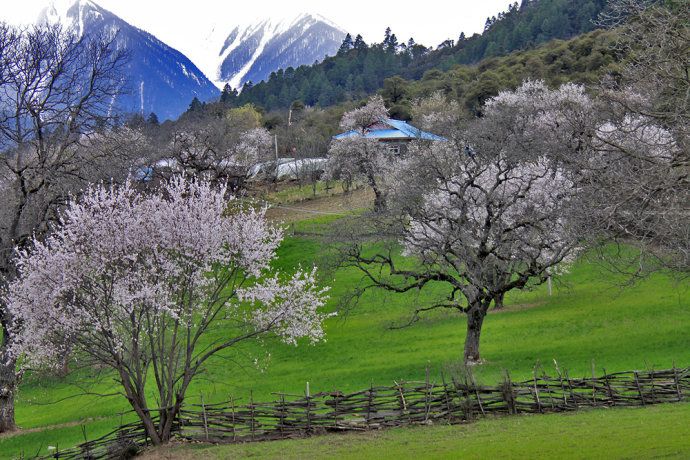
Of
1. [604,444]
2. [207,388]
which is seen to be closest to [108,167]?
[207,388]

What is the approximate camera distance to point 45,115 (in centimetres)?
2573

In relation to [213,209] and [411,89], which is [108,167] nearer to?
[213,209]

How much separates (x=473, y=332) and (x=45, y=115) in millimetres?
16937

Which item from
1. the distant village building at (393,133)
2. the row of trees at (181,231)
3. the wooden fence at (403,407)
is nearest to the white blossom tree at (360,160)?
the distant village building at (393,133)

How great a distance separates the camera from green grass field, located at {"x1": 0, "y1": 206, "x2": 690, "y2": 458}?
1897 cm

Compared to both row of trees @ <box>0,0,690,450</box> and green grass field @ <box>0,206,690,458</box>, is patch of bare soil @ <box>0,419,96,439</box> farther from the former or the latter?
row of trees @ <box>0,0,690,450</box>

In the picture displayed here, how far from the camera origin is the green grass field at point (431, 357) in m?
19.0

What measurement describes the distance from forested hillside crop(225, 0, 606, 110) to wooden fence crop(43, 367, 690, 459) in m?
124

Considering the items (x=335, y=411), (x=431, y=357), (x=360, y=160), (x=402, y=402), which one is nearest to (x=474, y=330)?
(x=431, y=357)

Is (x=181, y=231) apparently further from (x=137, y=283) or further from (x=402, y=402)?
(x=402, y=402)

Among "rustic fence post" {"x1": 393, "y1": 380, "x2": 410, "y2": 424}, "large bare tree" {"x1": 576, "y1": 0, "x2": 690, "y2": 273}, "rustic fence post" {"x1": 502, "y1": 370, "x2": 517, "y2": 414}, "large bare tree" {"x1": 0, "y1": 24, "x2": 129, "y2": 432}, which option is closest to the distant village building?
"large bare tree" {"x1": 0, "y1": 24, "x2": 129, "y2": 432}

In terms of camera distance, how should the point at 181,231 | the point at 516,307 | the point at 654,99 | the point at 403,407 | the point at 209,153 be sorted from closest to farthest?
the point at 654,99, the point at 181,231, the point at 403,407, the point at 516,307, the point at 209,153

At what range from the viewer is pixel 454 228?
26297 millimetres

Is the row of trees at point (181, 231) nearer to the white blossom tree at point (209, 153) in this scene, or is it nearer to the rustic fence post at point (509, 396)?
the rustic fence post at point (509, 396)
